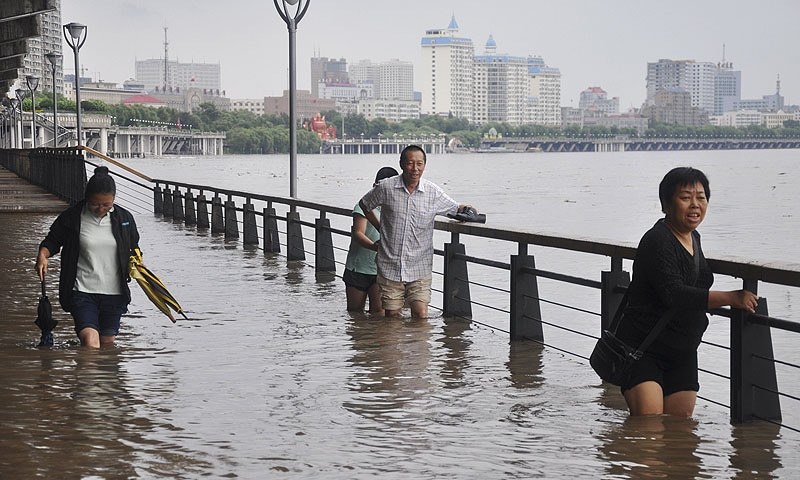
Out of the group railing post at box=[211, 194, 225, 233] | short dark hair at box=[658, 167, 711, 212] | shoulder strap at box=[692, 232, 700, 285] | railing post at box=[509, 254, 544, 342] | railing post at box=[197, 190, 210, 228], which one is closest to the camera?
short dark hair at box=[658, 167, 711, 212]

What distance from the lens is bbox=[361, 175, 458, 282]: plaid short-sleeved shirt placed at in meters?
11.3

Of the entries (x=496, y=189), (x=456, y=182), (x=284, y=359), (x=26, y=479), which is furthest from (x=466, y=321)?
(x=456, y=182)

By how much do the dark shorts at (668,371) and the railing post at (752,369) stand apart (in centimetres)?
45

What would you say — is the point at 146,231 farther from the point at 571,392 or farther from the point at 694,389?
the point at 694,389

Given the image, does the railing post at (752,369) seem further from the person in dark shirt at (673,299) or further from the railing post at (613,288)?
the railing post at (613,288)

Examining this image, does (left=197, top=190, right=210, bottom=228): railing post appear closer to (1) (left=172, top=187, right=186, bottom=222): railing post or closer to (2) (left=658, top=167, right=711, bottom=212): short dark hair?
(1) (left=172, top=187, right=186, bottom=222): railing post

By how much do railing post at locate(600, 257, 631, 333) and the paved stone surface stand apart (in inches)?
1021

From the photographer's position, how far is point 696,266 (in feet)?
22.1

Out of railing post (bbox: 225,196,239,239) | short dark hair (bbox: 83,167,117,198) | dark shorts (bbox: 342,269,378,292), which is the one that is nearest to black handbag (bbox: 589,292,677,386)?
short dark hair (bbox: 83,167,117,198)

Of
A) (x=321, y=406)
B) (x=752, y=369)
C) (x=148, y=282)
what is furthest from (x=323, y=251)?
(x=752, y=369)

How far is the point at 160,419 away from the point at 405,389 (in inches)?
70.2

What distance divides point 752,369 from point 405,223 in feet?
14.6

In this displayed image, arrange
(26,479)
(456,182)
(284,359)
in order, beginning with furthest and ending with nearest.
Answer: (456,182)
(284,359)
(26,479)

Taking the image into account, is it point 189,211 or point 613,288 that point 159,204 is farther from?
point 613,288
